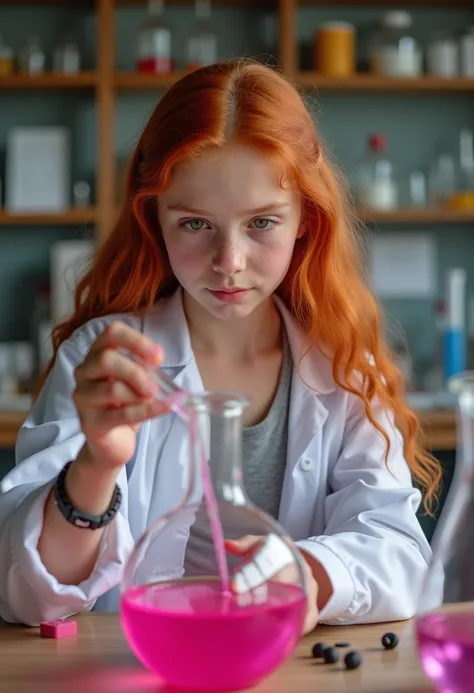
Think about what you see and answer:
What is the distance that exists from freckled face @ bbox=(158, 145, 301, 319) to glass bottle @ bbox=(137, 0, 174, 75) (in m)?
1.97

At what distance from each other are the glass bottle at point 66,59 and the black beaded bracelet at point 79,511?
2.32m

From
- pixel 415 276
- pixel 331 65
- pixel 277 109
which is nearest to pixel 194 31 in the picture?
pixel 331 65

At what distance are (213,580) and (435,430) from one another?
6.62 ft

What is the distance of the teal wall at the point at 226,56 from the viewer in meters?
3.10

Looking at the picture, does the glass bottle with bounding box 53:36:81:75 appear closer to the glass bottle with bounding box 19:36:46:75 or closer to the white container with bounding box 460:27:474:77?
the glass bottle with bounding box 19:36:46:75

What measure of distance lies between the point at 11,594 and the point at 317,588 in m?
0.28

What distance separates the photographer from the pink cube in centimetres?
83

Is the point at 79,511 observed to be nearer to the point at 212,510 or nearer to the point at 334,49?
the point at 212,510

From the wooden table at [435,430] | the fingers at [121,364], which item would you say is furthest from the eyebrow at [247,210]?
the wooden table at [435,430]

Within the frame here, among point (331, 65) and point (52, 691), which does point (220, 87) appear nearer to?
point (52, 691)

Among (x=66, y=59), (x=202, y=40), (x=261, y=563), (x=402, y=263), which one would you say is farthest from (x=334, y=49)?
(x=261, y=563)

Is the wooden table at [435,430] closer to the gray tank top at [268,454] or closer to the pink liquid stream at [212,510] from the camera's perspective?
the gray tank top at [268,454]

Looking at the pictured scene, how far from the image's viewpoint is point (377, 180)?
3.01 meters

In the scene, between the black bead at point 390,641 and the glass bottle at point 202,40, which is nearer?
the black bead at point 390,641
